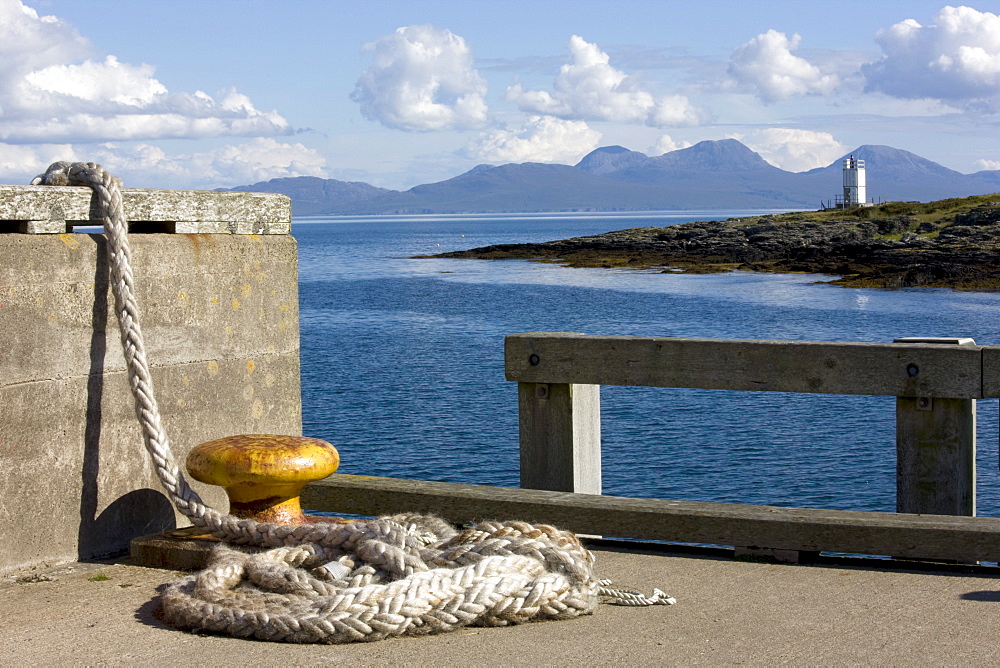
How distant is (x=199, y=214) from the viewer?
5.02 m

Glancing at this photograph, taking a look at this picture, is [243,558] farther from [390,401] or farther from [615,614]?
[390,401]

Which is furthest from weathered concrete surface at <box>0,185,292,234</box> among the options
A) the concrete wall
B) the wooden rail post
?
the wooden rail post

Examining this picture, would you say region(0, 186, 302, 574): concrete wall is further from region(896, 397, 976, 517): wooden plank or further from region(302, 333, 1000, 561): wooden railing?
region(896, 397, 976, 517): wooden plank

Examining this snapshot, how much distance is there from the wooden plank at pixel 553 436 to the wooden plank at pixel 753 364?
10cm

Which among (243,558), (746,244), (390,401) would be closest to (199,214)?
(243,558)

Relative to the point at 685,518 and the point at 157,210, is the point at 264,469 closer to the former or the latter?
the point at 157,210

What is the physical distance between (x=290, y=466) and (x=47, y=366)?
3.56 ft

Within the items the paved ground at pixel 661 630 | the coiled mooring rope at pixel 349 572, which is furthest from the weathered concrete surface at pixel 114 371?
the paved ground at pixel 661 630

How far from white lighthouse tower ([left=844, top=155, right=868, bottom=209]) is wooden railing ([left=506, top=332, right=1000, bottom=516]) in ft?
346

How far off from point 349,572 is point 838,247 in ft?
226

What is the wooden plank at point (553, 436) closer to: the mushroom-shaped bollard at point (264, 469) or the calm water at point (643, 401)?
the mushroom-shaped bollard at point (264, 469)

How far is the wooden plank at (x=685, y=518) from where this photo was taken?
14.5 ft

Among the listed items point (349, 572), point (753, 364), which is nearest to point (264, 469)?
point (349, 572)

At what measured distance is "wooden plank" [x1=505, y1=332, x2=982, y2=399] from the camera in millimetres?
5016
